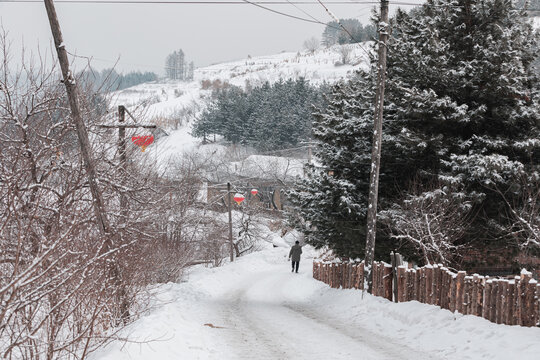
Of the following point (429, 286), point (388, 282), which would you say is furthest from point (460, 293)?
point (388, 282)

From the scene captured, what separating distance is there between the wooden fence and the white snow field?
0.23 metres

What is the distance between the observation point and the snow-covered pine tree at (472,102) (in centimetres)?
1467

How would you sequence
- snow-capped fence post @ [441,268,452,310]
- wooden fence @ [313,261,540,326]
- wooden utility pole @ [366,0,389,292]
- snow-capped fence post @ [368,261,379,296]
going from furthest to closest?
snow-capped fence post @ [368,261,379,296] → wooden utility pole @ [366,0,389,292] → snow-capped fence post @ [441,268,452,310] → wooden fence @ [313,261,540,326]

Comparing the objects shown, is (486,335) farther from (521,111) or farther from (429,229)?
(521,111)

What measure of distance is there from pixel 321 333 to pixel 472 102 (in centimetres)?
907

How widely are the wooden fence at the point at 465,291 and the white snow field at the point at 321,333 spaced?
23cm

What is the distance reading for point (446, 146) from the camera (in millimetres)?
15531

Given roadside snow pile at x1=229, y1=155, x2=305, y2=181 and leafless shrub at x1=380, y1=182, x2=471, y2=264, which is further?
roadside snow pile at x1=229, y1=155, x2=305, y2=181

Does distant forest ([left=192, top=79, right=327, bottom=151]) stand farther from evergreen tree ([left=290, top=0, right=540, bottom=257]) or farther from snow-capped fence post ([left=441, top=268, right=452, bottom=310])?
snow-capped fence post ([left=441, top=268, right=452, bottom=310])

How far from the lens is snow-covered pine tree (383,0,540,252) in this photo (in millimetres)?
14672

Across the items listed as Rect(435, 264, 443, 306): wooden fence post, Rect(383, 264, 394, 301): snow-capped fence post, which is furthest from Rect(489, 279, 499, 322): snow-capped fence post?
Rect(383, 264, 394, 301): snow-capped fence post

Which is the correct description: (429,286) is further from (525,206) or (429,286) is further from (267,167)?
(267,167)

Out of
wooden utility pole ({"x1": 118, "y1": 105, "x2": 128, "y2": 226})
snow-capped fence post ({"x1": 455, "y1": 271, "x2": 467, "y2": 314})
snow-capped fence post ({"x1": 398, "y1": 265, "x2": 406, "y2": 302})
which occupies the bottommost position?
snow-capped fence post ({"x1": 398, "y1": 265, "x2": 406, "y2": 302})

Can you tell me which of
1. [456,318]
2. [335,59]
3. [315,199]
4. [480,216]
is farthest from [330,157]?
[335,59]
